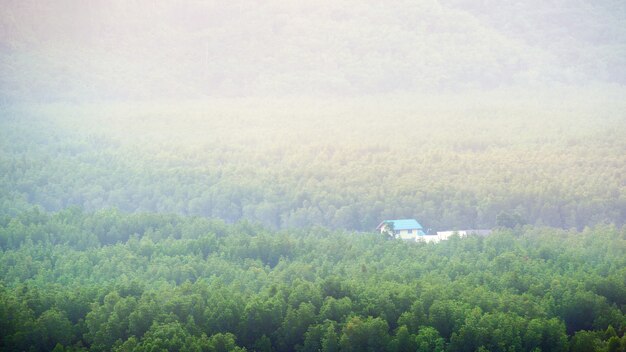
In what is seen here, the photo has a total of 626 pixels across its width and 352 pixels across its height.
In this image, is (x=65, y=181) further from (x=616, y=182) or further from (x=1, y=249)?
(x=616, y=182)

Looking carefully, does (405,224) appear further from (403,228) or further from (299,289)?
(299,289)

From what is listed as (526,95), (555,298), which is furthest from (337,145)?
(555,298)

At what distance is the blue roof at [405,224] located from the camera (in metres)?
69.0

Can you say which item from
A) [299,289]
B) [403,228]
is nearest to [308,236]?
[403,228]

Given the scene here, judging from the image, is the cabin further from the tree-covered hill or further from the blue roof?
the tree-covered hill

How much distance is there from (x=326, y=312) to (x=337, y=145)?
5673cm

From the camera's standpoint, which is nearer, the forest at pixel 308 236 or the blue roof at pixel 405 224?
the forest at pixel 308 236

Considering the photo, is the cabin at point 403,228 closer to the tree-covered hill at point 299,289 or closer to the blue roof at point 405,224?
the blue roof at point 405,224

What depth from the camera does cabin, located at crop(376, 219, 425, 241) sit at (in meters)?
67.6

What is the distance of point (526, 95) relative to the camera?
5128 inches

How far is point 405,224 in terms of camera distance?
6969cm

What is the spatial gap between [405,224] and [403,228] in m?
0.80

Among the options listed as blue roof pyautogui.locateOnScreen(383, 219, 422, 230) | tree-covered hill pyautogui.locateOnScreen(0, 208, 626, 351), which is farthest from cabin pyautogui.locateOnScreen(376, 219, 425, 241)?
tree-covered hill pyautogui.locateOnScreen(0, 208, 626, 351)

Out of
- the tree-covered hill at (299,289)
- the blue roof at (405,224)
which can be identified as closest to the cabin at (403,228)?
the blue roof at (405,224)
